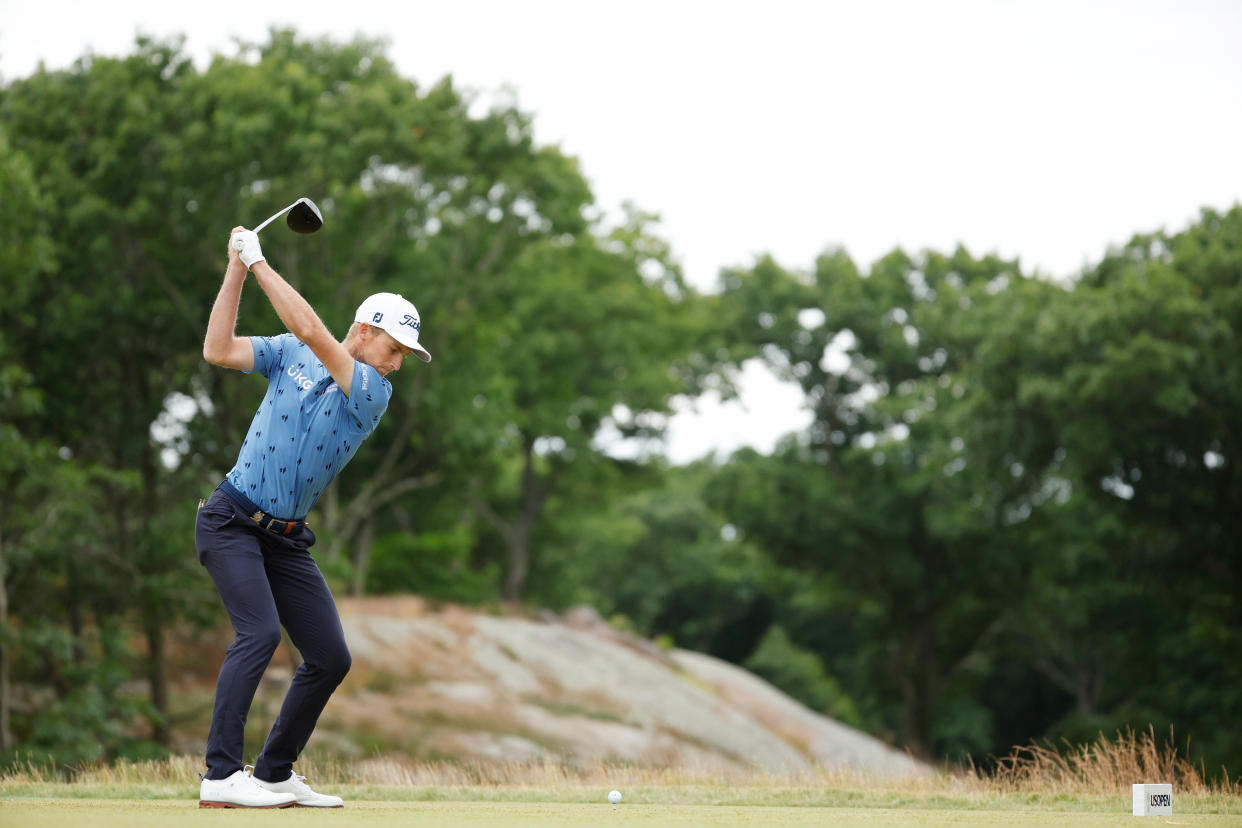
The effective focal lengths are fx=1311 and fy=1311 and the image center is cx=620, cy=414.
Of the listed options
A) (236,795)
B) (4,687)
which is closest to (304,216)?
(236,795)

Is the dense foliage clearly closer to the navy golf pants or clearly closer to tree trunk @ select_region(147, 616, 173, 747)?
tree trunk @ select_region(147, 616, 173, 747)

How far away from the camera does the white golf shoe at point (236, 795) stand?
5.30 metres

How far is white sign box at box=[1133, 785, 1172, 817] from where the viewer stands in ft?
18.8

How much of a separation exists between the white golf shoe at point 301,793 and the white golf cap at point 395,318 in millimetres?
1931

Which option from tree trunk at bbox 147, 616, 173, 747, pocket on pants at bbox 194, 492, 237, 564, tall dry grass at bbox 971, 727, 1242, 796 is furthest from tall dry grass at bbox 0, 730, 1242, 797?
tree trunk at bbox 147, 616, 173, 747

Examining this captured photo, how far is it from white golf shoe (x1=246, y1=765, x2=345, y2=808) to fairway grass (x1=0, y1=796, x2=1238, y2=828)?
0.09 meters

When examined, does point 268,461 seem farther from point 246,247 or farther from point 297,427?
point 246,247

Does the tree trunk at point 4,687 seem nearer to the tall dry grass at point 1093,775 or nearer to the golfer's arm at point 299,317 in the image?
the tall dry grass at point 1093,775

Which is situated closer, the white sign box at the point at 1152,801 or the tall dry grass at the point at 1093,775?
the white sign box at the point at 1152,801

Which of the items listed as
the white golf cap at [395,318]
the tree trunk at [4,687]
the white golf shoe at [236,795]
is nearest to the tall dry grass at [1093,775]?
the white golf shoe at [236,795]

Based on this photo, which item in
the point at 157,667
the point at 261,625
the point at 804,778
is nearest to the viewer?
the point at 261,625

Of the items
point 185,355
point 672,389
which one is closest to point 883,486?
point 672,389

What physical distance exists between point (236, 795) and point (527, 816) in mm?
1190

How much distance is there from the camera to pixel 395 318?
5.58 meters
